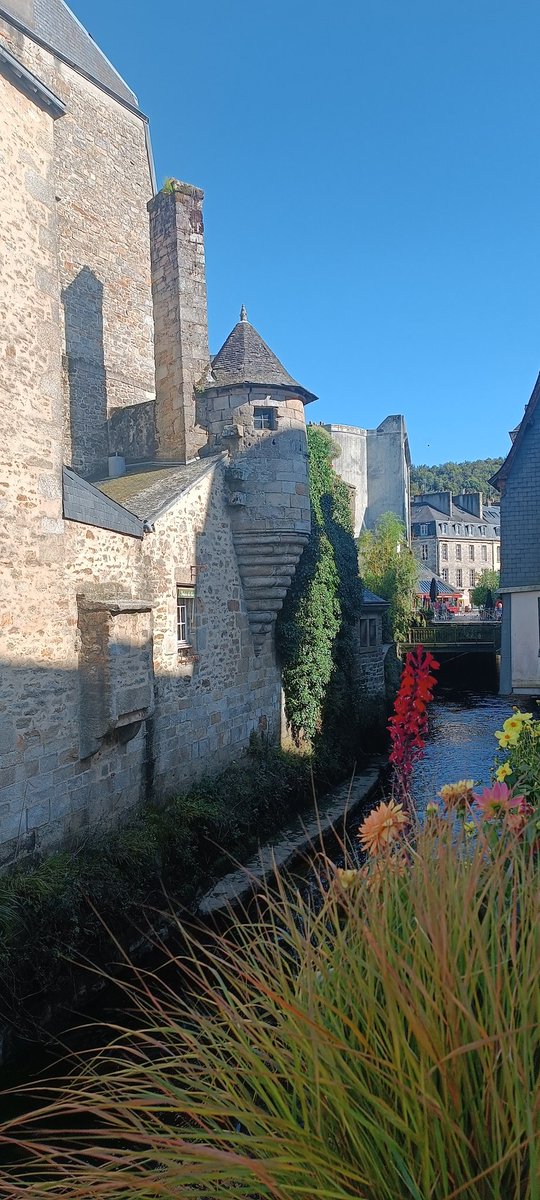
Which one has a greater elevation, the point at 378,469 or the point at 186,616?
the point at 378,469

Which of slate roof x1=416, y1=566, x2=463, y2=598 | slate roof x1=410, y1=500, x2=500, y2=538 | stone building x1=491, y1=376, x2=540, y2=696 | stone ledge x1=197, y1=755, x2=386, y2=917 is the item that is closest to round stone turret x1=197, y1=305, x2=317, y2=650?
stone ledge x1=197, y1=755, x2=386, y2=917

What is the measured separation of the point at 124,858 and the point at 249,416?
7.09 m

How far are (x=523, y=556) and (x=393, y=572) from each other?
1616 cm

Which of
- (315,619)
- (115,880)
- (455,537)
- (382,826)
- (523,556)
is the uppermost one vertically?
(455,537)

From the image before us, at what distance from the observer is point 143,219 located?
16625mm

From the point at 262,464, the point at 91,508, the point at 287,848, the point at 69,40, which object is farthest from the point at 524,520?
the point at 69,40

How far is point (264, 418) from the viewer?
12.1m

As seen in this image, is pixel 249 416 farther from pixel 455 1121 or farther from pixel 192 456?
pixel 455 1121

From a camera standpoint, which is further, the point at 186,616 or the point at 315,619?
the point at 315,619

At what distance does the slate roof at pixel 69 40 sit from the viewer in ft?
47.6

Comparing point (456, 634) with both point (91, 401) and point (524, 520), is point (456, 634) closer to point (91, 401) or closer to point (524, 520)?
point (524, 520)

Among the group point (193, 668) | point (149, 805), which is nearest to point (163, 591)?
point (193, 668)

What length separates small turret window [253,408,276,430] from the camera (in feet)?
39.5

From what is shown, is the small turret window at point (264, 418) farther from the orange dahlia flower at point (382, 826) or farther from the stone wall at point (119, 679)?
the orange dahlia flower at point (382, 826)
